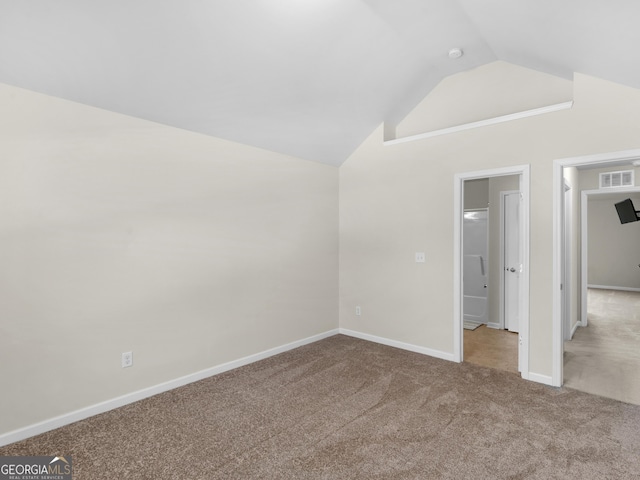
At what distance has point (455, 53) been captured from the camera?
341cm

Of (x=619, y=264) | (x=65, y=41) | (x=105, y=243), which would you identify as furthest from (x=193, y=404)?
(x=619, y=264)

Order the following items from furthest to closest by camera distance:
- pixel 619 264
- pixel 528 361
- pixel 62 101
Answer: pixel 619 264
pixel 528 361
pixel 62 101

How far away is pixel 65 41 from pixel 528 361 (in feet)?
14.1

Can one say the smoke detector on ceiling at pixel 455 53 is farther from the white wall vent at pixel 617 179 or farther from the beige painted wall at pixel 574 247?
the white wall vent at pixel 617 179

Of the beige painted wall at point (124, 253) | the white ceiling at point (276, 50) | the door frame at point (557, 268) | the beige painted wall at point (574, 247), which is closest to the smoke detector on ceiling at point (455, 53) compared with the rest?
the white ceiling at point (276, 50)

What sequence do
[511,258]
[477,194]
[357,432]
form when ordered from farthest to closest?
[477,194]
[511,258]
[357,432]

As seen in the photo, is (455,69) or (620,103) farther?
(455,69)

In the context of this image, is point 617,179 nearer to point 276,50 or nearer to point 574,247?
point 574,247

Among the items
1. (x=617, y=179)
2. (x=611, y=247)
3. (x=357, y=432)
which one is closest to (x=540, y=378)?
(x=357, y=432)

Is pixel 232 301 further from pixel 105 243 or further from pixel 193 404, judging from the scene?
pixel 105 243

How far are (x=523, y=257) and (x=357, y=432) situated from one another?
7.24 feet

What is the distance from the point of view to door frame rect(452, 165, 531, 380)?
3.26 metres

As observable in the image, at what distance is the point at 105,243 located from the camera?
8.75 ft

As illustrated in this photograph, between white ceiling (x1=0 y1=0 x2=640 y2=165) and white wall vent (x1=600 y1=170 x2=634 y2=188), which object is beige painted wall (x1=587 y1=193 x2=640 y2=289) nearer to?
white wall vent (x1=600 y1=170 x2=634 y2=188)
